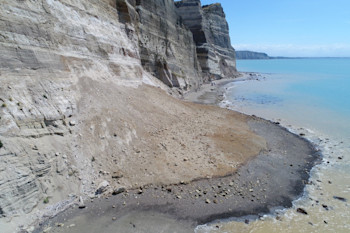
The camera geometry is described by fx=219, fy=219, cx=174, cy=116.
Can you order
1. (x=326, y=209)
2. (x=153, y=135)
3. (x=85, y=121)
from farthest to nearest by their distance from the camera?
1. (x=153, y=135)
2. (x=85, y=121)
3. (x=326, y=209)

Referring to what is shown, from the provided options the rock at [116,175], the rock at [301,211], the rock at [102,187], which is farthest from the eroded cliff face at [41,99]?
the rock at [301,211]

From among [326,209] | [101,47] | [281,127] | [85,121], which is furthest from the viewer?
[281,127]

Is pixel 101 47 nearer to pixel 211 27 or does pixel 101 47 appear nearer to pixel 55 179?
pixel 55 179

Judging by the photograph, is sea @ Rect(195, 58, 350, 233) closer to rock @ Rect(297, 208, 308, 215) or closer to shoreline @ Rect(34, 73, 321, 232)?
rock @ Rect(297, 208, 308, 215)

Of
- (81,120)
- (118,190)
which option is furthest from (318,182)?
(81,120)

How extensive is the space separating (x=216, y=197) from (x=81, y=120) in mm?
7918

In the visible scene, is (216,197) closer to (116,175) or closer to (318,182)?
(116,175)

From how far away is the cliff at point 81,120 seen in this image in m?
8.56

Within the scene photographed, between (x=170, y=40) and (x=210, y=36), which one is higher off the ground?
(x=210, y=36)

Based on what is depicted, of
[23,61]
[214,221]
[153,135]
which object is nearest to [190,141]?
[153,135]

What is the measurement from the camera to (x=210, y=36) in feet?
206

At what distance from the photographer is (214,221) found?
28.5ft

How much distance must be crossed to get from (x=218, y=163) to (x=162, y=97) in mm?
10389

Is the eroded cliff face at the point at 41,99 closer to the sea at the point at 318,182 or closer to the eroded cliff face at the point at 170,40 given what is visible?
the sea at the point at 318,182
